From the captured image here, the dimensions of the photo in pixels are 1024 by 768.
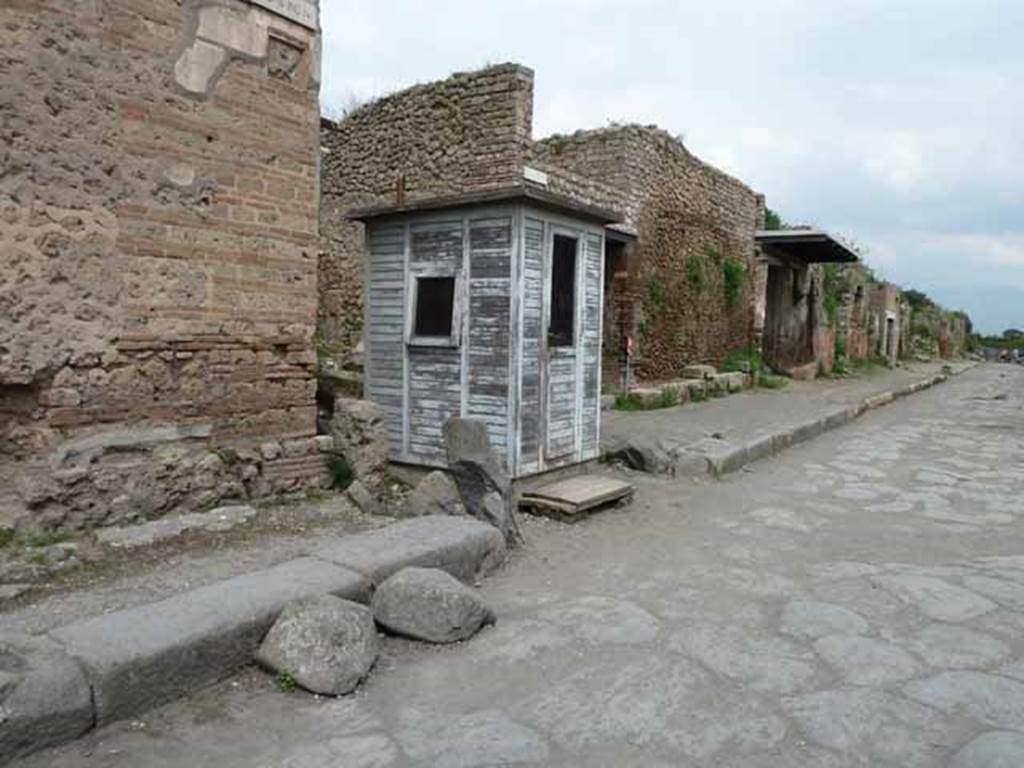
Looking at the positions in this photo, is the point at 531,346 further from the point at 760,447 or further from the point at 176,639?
the point at 760,447

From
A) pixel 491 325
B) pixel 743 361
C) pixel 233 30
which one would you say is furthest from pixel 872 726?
pixel 743 361

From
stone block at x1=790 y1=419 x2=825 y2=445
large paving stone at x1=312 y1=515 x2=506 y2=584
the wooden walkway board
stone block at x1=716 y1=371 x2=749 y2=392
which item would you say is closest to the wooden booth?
the wooden walkway board

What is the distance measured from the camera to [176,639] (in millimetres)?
2844

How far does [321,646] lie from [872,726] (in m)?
2.08

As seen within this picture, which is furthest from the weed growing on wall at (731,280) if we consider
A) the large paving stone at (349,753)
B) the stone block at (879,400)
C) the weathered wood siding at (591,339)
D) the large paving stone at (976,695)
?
the large paving stone at (349,753)

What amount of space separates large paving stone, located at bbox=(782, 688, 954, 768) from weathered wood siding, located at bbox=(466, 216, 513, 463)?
3283mm

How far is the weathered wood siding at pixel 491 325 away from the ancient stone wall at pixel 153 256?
1.24 meters

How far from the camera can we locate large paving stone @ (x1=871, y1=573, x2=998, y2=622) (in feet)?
12.5

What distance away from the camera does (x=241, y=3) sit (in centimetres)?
504

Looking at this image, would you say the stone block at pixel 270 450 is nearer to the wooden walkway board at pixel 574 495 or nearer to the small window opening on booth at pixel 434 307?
the small window opening on booth at pixel 434 307

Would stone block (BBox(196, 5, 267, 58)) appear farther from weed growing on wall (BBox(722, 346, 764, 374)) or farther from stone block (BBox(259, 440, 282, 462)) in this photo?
weed growing on wall (BBox(722, 346, 764, 374))

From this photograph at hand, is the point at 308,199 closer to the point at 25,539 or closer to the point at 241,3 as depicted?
the point at 241,3

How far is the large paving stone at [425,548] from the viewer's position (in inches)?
150

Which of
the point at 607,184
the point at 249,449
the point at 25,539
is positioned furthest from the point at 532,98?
the point at 25,539
